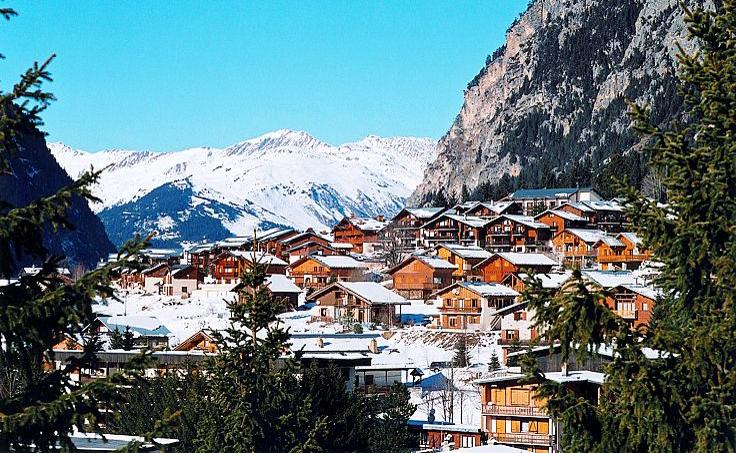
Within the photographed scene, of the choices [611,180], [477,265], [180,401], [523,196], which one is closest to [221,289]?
[477,265]

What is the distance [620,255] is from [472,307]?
76.9ft

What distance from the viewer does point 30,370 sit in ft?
32.6

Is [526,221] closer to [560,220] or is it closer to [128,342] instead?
[560,220]

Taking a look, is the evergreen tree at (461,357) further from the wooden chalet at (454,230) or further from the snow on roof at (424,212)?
the snow on roof at (424,212)

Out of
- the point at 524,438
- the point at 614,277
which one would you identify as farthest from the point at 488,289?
the point at 524,438

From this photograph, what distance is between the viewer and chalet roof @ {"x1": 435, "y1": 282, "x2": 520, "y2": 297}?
75562mm

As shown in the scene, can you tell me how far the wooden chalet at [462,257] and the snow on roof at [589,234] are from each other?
31.2 ft

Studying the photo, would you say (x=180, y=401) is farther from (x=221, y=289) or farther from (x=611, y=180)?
(x=221, y=289)

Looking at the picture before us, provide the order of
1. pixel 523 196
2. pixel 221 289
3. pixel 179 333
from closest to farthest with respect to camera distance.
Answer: pixel 179 333
pixel 221 289
pixel 523 196

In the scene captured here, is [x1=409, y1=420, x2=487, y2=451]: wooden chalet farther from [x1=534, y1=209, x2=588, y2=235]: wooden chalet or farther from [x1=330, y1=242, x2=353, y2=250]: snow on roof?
[x1=330, y1=242, x2=353, y2=250]: snow on roof

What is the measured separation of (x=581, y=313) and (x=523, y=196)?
123 metres

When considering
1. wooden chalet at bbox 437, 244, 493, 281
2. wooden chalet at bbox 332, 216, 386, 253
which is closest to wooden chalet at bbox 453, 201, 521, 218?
wooden chalet at bbox 332, 216, 386, 253

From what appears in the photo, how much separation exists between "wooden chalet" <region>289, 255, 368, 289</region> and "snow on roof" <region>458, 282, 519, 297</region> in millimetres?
23787

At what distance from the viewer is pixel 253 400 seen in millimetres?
29156
